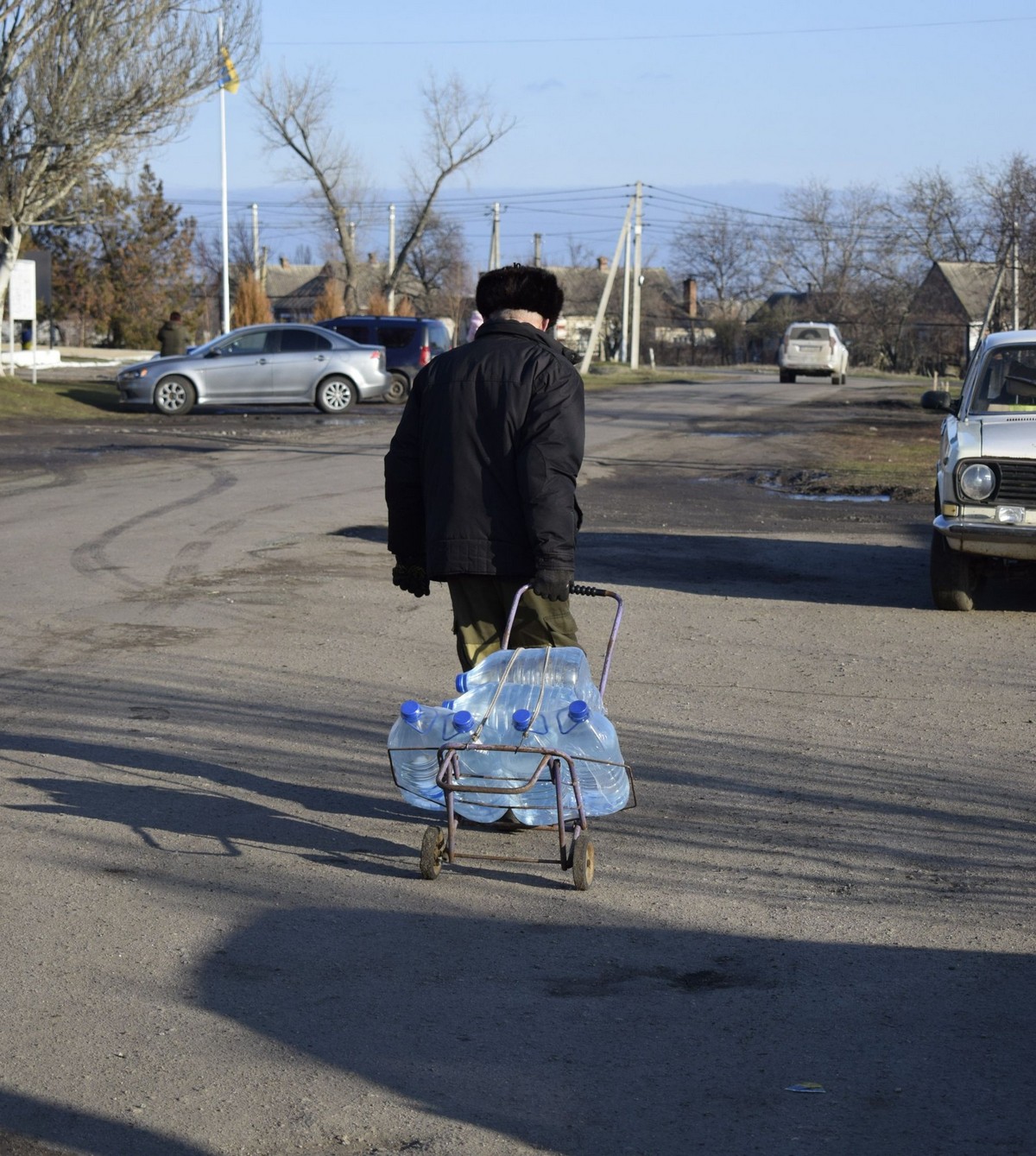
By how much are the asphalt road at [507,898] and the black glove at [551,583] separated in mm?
891

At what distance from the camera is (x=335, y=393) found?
95.6ft

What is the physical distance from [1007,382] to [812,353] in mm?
39478

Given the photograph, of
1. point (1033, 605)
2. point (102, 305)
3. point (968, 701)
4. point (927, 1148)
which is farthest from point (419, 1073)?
point (102, 305)

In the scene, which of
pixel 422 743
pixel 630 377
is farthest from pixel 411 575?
pixel 630 377

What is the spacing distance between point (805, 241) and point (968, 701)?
9977 centimetres

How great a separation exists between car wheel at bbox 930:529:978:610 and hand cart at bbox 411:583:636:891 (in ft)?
17.5

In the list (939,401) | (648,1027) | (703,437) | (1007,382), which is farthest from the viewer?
(703,437)

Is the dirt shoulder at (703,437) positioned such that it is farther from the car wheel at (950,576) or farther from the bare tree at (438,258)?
the bare tree at (438,258)

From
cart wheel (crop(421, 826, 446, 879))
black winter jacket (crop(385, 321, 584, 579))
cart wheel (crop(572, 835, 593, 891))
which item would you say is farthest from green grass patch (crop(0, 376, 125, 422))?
cart wheel (crop(572, 835, 593, 891))

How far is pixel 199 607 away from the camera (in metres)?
9.61

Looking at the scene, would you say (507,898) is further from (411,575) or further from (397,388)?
(397,388)

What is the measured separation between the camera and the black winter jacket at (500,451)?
4.98 metres

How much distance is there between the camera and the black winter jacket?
196 inches

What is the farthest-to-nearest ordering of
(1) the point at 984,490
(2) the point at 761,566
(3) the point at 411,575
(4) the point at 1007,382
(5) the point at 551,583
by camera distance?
(2) the point at 761,566 → (4) the point at 1007,382 → (1) the point at 984,490 → (3) the point at 411,575 → (5) the point at 551,583
